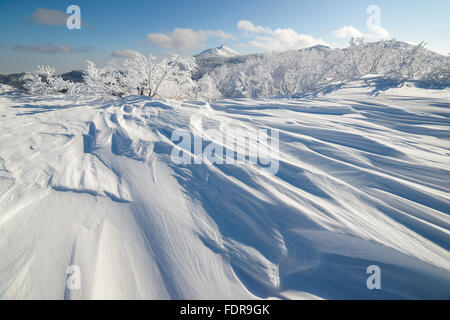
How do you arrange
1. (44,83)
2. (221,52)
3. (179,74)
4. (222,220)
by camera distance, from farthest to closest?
(221,52)
(179,74)
(44,83)
(222,220)

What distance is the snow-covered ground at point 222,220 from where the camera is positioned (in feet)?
3.36

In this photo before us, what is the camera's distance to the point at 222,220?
4.46 feet

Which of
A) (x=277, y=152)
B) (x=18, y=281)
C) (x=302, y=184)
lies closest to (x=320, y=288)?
(x=302, y=184)

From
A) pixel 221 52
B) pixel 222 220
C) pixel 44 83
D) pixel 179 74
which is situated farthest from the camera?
pixel 221 52

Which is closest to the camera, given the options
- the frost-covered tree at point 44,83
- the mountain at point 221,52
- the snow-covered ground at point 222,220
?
the snow-covered ground at point 222,220

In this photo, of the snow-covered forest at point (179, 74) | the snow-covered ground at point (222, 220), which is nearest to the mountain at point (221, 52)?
the snow-covered forest at point (179, 74)

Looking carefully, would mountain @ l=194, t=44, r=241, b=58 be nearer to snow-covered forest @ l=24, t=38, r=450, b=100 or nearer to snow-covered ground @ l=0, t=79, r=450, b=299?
snow-covered forest @ l=24, t=38, r=450, b=100

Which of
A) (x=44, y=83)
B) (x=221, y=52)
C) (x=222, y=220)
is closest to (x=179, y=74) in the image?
(x=44, y=83)

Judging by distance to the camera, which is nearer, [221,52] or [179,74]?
[179,74]

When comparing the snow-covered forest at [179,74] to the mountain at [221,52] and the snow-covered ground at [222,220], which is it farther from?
the mountain at [221,52]

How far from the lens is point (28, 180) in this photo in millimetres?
1694

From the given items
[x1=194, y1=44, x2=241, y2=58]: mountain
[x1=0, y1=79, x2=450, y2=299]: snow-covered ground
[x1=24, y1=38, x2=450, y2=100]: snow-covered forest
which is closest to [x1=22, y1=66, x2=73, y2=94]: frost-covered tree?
[x1=24, y1=38, x2=450, y2=100]: snow-covered forest

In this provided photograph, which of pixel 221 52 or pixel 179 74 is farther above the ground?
pixel 221 52

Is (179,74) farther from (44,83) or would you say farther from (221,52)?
(221,52)
